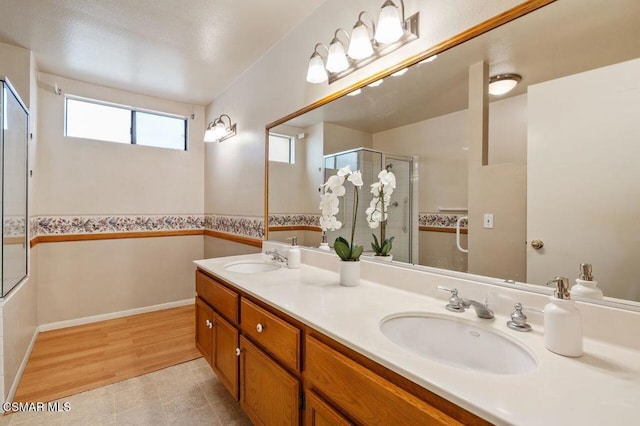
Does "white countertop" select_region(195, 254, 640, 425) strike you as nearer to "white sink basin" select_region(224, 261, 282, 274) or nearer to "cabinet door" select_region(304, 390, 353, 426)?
"cabinet door" select_region(304, 390, 353, 426)

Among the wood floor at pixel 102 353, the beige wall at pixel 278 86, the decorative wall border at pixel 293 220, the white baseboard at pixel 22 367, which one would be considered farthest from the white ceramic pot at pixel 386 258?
the white baseboard at pixel 22 367

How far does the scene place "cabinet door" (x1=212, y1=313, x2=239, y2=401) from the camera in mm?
1493

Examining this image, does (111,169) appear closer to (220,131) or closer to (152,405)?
(220,131)

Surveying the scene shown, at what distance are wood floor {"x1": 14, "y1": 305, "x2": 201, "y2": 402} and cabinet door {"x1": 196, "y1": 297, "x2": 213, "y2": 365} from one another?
1.78 ft

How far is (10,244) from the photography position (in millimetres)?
1912

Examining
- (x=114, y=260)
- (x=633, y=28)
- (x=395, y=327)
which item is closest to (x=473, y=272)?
(x=395, y=327)

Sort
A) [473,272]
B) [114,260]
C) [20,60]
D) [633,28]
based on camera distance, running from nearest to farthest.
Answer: [633,28] → [473,272] → [20,60] → [114,260]

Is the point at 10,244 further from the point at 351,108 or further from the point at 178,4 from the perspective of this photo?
the point at 351,108

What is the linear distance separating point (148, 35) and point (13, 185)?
4.52ft

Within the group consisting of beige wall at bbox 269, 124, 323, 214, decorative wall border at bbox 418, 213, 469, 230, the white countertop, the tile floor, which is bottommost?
the tile floor

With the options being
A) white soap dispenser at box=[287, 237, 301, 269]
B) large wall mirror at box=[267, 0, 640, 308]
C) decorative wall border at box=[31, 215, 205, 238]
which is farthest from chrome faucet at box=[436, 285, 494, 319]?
decorative wall border at box=[31, 215, 205, 238]

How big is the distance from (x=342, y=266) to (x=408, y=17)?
1172 millimetres

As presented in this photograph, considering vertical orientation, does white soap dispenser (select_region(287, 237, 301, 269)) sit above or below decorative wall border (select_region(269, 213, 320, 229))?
below

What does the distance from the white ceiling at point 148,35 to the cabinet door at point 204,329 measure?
1.86 meters
